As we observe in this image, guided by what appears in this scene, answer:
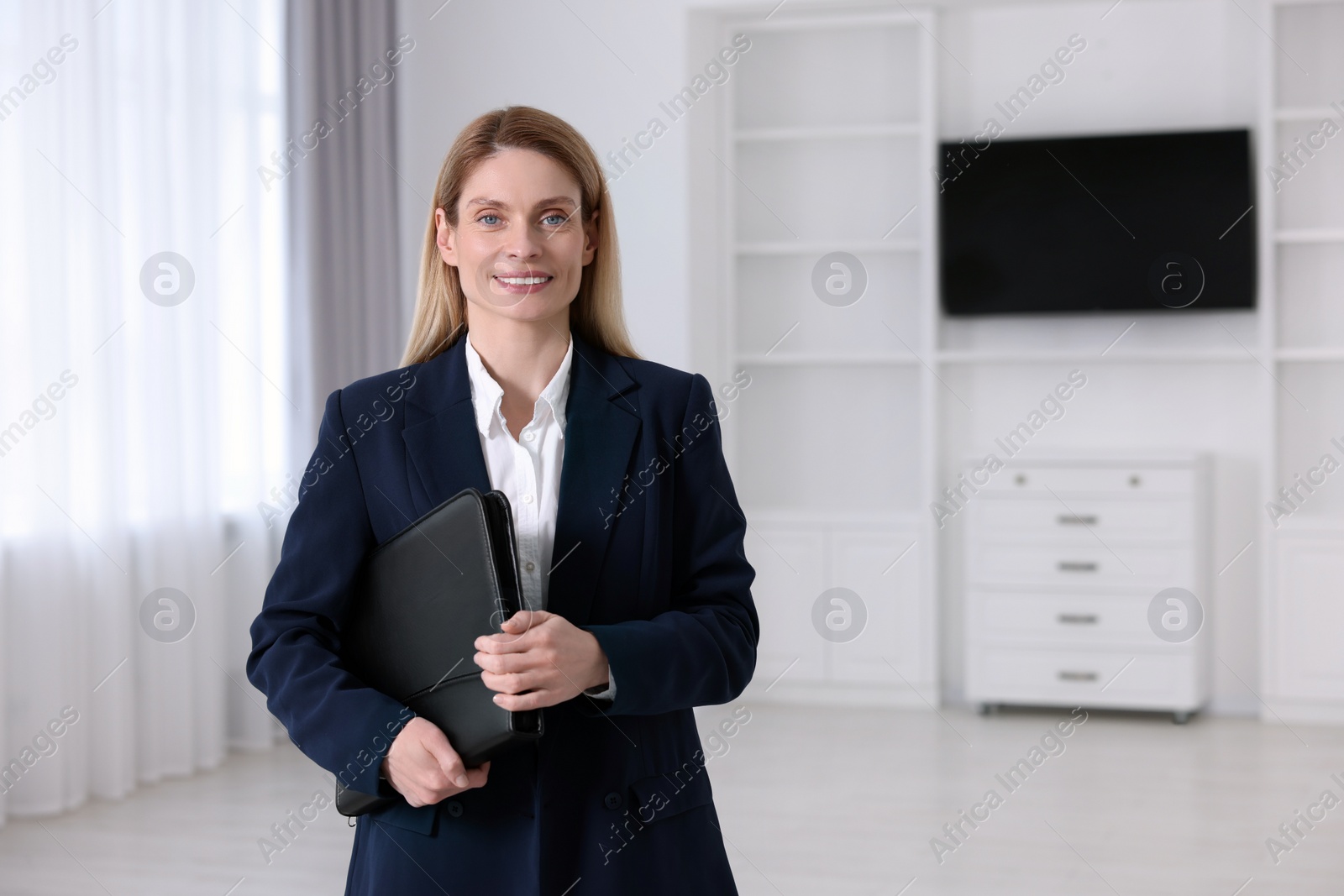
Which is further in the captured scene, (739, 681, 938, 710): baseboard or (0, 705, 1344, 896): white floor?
(739, 681, 938, 710): baseboard

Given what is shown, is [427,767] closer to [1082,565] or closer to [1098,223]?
[1082,565]

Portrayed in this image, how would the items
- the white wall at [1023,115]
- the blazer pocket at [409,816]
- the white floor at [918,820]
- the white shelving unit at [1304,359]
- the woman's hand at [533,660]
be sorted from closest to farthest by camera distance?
the woman's hand at [533,660]
the blazer pocket at [409,816]
the white floor at [918,820]
the white shelving unit at [1304,359]
the white wall at [1023,115]

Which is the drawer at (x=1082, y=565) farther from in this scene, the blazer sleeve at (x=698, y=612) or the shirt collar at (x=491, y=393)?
the shirt collar at (x=491, y=393)

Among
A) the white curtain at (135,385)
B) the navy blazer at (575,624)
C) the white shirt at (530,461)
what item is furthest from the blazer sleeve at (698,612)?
the white curtain at (135,385)

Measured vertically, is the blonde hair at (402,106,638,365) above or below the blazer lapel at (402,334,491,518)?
above

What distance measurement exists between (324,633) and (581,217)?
47cm

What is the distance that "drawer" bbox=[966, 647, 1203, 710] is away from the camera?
15.0 ft

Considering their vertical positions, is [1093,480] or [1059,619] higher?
[1093,480]

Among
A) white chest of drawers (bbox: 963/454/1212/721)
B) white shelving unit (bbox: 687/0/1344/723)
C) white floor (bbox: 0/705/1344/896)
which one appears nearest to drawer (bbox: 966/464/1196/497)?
white chest of drawers (bbox: 963/454/1212/721)

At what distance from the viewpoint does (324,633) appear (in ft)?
3.63

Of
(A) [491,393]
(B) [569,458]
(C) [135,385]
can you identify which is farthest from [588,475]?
(C) [135,385]

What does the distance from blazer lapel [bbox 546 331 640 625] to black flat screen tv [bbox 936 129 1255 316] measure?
3939 millimetres

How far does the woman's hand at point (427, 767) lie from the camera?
100 centimetres

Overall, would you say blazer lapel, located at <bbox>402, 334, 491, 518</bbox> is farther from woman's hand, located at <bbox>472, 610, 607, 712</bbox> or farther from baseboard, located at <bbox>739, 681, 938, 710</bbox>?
baseboard, located at <bbox>739, 681, 938, 710</bbox>
